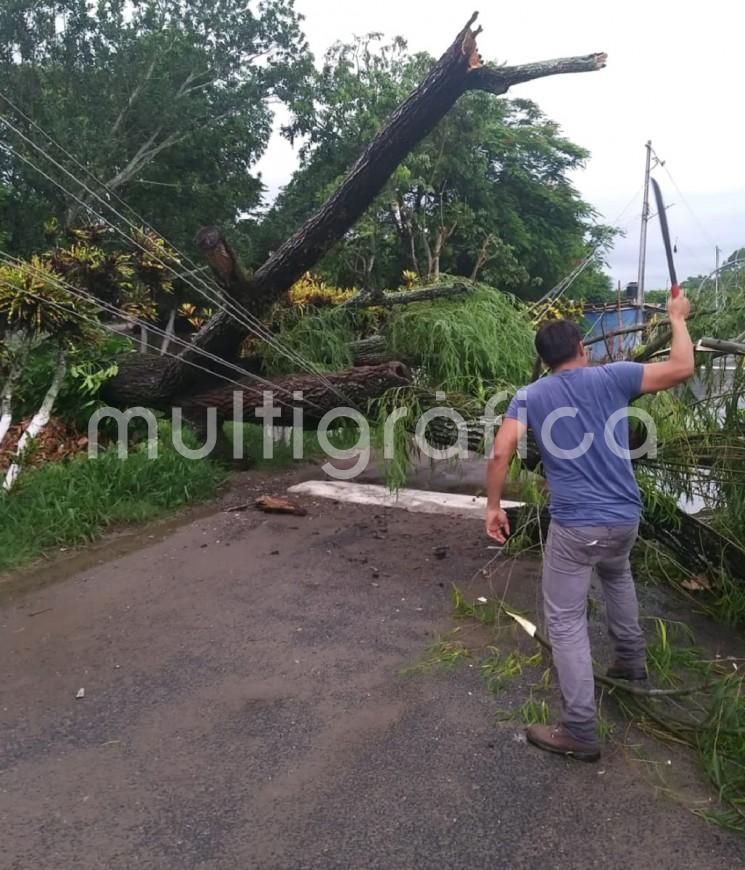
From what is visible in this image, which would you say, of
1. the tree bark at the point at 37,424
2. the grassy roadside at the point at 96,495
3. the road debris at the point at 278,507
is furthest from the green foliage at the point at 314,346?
the tree bark at the point at 37,424

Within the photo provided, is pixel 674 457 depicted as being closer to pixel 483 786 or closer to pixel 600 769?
pixel 600 769

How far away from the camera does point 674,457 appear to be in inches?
141

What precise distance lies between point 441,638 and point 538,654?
48 cm

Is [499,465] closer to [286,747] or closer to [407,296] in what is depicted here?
[286,747]

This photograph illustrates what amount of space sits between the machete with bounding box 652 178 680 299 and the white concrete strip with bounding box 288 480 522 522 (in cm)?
275

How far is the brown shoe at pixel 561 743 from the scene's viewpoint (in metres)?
2.36

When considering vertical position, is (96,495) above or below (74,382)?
below

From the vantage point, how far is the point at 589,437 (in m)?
2.40

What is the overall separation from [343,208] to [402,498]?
2311 millimetres

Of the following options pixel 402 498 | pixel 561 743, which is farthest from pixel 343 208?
pixel 561 743

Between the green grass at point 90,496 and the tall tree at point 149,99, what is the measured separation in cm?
980

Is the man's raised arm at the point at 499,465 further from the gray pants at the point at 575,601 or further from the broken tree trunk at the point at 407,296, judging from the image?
the broken tree trunk at the point at 407,296

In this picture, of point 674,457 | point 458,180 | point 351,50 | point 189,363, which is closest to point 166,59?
point 351,50

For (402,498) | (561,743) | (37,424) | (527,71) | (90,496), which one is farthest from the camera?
(37,424)
